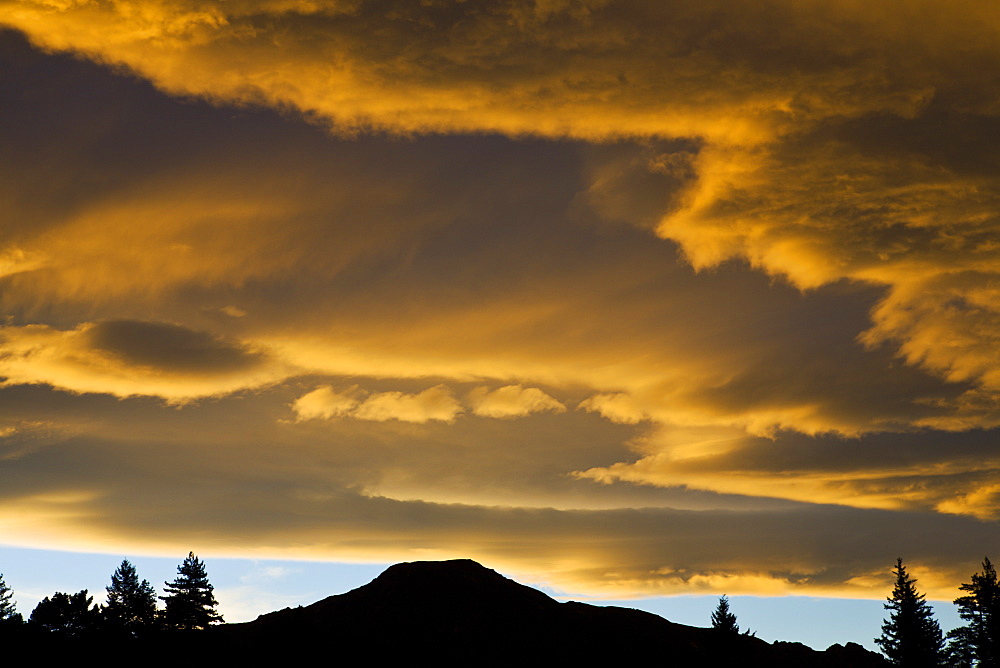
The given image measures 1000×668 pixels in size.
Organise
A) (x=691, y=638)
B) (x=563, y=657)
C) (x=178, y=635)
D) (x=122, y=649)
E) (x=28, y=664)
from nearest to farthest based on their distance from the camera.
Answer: (x=28, y=664) < (x=122, y=649) < (x=178, y=635) < (x=563, y=657) < (x=691, y=638)

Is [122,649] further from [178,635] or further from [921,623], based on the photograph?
[921,623]

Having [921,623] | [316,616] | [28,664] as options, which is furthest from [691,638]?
[28,664]

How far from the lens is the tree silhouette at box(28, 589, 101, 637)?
9488 centimetres

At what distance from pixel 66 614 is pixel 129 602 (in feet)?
21.8

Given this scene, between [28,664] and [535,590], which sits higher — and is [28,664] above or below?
below

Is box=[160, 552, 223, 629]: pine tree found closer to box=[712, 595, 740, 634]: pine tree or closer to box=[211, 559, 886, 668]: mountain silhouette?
box=[211, 559, 886, 668]: mountain silhouette

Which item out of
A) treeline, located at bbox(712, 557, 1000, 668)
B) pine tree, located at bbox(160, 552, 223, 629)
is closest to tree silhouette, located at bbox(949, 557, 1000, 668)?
treeline, located at bbox(712, 557, 1000, 668)

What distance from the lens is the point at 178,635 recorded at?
87.1 metres

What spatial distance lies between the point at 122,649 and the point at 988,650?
301 ft

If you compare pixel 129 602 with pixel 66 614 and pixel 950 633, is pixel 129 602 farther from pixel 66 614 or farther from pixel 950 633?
pixel 950 633

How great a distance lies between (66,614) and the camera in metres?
97.0

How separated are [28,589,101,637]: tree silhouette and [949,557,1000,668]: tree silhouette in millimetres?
97376

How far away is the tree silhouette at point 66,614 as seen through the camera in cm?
9488

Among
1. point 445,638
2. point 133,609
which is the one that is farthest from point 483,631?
point 133,609
